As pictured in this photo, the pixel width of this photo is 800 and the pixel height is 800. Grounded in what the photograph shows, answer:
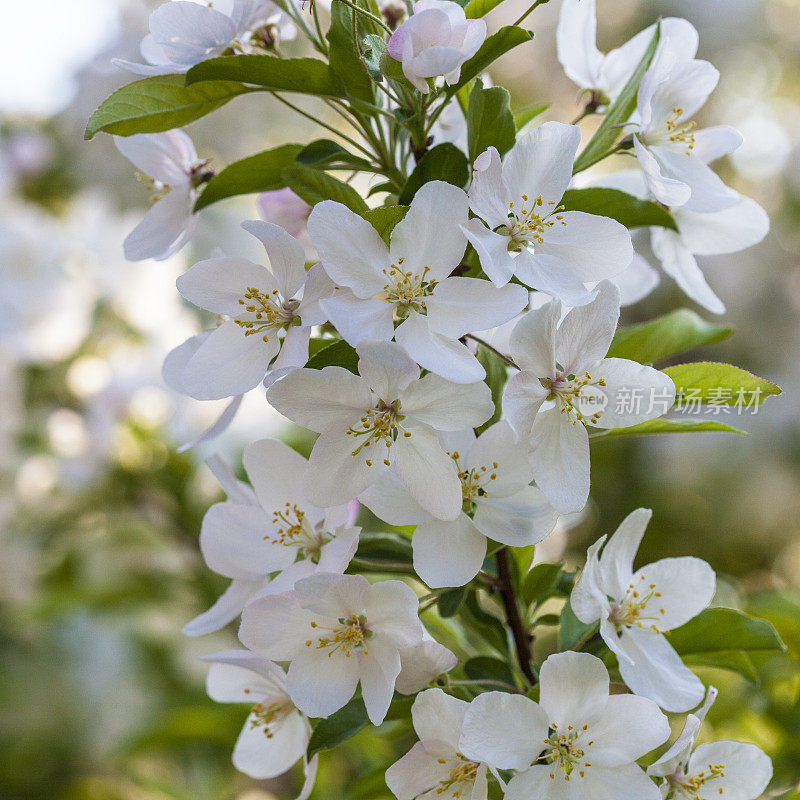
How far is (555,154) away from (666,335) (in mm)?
218

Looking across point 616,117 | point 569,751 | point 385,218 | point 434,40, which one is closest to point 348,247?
point 385,218

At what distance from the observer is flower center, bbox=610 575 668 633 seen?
61 cm

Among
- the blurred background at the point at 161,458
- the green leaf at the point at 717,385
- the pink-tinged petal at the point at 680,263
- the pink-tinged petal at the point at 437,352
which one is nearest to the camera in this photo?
the pink-tinged petal at the point at 437,352

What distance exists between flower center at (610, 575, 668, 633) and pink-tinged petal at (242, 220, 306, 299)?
321 mm

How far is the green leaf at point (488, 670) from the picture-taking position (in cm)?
66

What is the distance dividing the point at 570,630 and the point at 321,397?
282 millimetres

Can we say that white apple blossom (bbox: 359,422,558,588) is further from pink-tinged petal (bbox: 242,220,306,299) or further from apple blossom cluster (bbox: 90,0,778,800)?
pink-tinged petal (bbox: 242,220,306,299)

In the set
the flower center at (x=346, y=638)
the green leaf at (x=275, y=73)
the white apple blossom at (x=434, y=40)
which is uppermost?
the white apple blossom at (x=434, y=40)

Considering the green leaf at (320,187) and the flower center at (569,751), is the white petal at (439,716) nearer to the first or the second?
the flower center at (569,751)

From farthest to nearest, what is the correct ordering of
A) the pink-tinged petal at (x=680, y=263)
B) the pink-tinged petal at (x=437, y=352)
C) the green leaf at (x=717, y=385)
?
the pink-tinged petal at (x=680, y=263) → the green leaf at (x=717, y=385) → the pink-tinged petal at (x=437, y=352)

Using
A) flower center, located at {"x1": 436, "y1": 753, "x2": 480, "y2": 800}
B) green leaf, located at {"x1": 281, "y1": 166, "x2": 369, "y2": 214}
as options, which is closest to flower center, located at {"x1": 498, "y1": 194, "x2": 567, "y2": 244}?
green leaf, located at {"x1": 281, "y1": 166, "x2": 369, "y2": 214}

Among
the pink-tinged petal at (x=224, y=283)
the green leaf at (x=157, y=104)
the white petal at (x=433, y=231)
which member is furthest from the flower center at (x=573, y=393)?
the green leaf at (x=157, y=104)

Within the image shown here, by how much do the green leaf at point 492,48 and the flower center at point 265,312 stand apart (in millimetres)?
183

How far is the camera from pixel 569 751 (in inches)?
21.6
